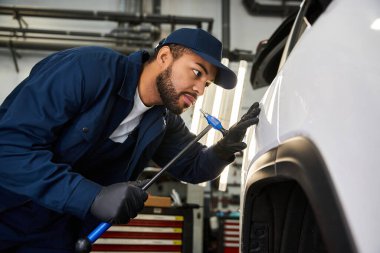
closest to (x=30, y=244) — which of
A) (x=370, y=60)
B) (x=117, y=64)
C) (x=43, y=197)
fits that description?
(x=43, y=197)

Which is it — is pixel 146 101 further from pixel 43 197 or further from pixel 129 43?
pixel 129 43

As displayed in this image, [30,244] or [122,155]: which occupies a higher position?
[122,155]

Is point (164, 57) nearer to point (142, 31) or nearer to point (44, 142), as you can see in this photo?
point (44, 142)

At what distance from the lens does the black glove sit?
3.65 feet

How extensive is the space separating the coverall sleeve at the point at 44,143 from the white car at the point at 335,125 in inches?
21.8

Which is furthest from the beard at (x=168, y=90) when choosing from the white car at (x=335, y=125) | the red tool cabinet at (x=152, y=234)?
the red tool cabinet at (x=152, y=234)

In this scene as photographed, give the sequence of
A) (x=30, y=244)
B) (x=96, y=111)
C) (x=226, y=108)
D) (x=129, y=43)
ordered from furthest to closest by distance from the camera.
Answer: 1. (x=129, y=43)
2. (x=226, y=108)
3. (x=30, y=244)
4. (x=96, y=111)

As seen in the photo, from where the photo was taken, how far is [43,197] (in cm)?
103

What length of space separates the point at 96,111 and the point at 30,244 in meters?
0.56

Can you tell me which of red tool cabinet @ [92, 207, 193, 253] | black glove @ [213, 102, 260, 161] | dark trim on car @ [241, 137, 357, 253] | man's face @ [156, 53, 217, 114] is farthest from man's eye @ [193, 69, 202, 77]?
red tool cabinet @ [92, 207, 193, 253]

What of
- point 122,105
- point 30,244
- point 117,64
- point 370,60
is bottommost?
point 30,244

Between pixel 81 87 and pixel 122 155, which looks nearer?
pixel 81 87

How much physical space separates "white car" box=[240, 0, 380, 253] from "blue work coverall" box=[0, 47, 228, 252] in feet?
1.94

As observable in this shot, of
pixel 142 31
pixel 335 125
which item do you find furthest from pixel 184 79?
pixel 142 31
